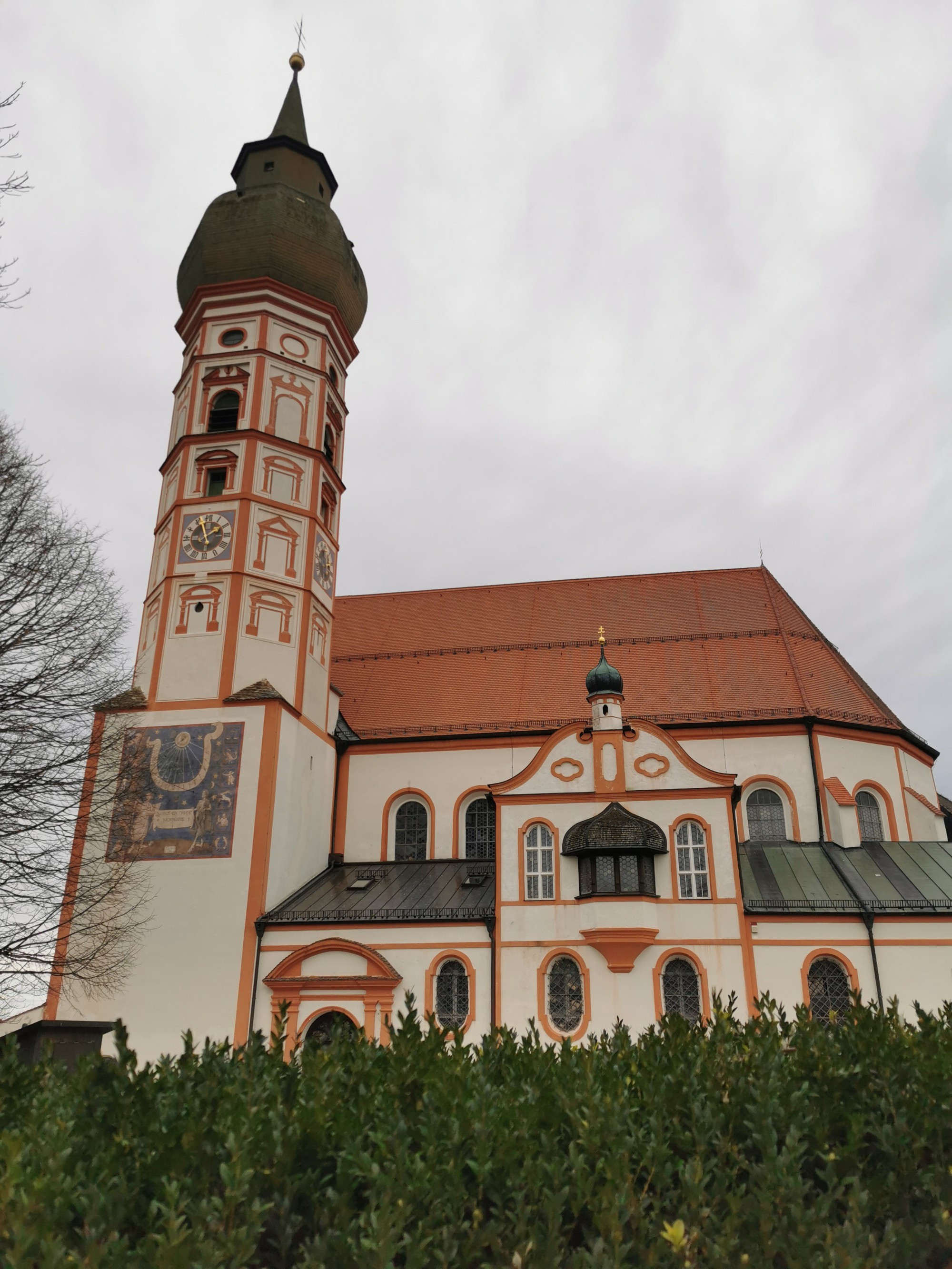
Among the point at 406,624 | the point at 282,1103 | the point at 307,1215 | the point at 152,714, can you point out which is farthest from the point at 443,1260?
the point at 406,624

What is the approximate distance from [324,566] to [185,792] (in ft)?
24.2

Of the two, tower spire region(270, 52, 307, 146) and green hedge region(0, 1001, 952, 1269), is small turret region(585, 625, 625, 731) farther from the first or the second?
tower spire region(270, 52, 307, 146)

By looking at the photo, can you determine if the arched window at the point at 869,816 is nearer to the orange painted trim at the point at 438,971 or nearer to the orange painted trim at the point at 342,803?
the orange painted trim at the point at 438,971

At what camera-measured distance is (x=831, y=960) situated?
69.4ft

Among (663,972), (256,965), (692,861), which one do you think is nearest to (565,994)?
(663,972)

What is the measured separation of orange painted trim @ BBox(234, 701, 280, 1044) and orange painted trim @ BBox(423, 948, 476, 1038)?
379cm

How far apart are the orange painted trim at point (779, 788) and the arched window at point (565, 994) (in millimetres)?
6466

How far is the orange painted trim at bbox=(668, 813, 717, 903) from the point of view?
2153 centimetres

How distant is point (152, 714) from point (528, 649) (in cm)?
1106

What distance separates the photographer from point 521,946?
21.6 m

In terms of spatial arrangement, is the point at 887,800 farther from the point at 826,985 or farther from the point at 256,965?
the point at 256,965

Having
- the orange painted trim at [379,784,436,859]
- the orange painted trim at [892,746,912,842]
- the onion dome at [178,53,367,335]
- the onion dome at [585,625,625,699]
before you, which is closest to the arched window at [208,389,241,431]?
the onion dome at [178,53,367,335]

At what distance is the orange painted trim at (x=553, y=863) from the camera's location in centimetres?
2197

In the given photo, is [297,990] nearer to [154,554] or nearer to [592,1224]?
[154,554]
